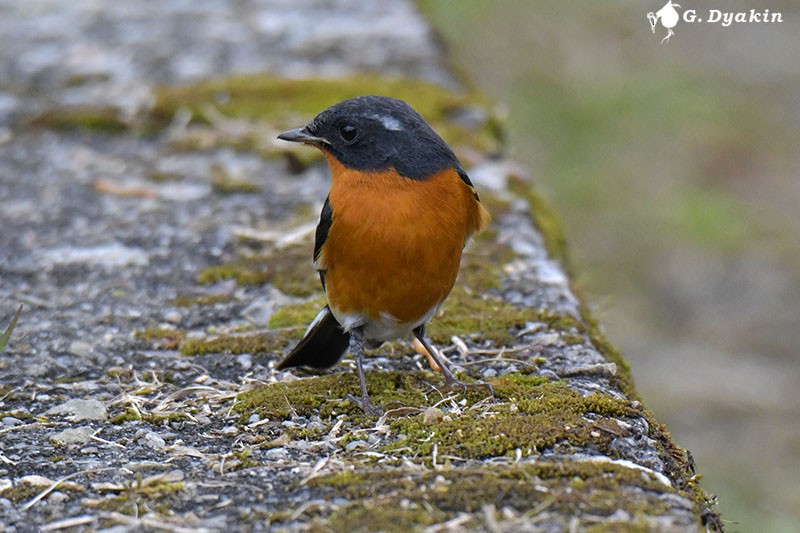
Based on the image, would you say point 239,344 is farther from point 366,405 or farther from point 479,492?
point 479,492

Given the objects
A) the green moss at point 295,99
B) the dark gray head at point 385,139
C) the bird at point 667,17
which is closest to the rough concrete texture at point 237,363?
the green moss at point 295,99

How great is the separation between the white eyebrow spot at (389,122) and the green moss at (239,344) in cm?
91

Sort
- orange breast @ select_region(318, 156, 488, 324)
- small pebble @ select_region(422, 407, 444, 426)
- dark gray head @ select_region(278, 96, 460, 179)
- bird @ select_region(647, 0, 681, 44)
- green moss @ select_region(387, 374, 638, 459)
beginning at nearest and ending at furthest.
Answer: green moss @ select_region(387, 374, 638, 459)
small pebble @ select_region(422, 407, 444, 426)
orange breast @ select_region(318, 156, 488, 324)
dark gray head @ select_region(278, 96, 460, 179)
bird @ select_region(647, 0, 681, 44)

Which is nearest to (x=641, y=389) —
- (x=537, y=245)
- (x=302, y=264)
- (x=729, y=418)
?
(x=729, y=418)

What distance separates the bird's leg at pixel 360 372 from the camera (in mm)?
3559

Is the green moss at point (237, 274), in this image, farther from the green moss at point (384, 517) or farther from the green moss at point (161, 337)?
the green moss at point (384, 517)

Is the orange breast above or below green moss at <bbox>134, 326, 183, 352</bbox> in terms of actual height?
above

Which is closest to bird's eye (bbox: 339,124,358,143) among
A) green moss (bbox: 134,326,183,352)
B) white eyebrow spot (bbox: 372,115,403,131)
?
white eyebrow spot (bbox: 372,115,403,131)

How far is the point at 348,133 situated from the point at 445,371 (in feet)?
3.24

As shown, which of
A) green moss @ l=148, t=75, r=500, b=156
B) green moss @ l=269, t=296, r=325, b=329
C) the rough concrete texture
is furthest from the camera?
green moss @ l=148, t=75, r=500, b=156

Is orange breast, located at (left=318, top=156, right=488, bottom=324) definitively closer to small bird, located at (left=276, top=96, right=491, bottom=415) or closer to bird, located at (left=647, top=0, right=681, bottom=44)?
small bird, located at (left=276, top=96, right=491, bottom=415)

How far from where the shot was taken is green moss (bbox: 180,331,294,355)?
416 centimetres

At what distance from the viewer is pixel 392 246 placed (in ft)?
12.7

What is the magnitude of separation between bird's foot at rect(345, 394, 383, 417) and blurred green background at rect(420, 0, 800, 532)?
1.72 m
